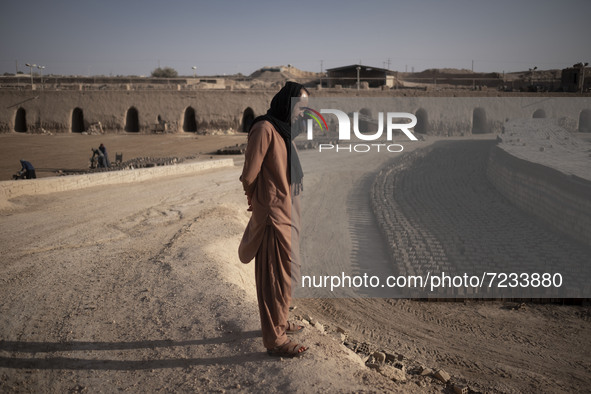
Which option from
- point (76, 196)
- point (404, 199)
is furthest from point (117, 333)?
point (404, 199)

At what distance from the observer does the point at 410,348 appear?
14.1 ft

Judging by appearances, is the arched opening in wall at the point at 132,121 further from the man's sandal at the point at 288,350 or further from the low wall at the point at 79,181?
the man's sandal at the point at 288,350

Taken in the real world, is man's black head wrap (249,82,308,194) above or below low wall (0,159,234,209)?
above

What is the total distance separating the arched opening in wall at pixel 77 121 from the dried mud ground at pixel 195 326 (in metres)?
22.6

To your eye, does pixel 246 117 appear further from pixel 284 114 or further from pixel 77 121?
pixel 284 114

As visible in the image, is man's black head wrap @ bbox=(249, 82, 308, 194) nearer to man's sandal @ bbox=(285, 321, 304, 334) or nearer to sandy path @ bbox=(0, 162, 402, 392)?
man's sandal @ bbox=(285, 321, 304, 334)

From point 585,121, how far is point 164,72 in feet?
147

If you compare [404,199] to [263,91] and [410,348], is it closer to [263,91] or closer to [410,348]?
[410,348]

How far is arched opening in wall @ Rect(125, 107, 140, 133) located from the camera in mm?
28062

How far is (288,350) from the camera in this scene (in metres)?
3.04

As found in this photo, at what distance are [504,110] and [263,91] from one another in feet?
44.5

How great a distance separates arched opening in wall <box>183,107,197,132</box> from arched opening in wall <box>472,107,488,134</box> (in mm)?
Result: 16471

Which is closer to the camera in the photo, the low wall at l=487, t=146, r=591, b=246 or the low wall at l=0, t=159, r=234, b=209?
the low wall at l=487, t=146, r=591, b=246

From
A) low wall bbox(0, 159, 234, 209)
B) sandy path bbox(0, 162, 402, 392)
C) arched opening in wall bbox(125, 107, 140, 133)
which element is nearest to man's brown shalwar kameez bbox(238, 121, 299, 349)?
sandy path bbox(0, 162, 402, 392)
